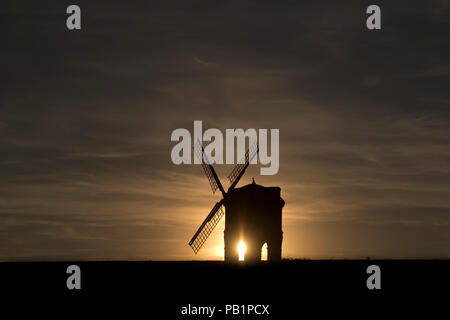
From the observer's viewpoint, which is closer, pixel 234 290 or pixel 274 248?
pixel 234 290

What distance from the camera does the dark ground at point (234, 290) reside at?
32.3 m

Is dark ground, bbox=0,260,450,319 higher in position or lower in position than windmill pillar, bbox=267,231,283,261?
lower

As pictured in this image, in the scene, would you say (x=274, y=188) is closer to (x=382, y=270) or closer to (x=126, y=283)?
(x=382, y=270)

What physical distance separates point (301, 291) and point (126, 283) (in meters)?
8.87

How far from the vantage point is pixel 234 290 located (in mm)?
34219

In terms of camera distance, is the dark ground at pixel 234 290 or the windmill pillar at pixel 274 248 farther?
the windmill pillar at pixel 274 248

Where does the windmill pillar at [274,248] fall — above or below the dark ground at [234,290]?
above

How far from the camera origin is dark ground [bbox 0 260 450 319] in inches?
1271

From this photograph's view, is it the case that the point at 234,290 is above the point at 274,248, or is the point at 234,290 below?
below

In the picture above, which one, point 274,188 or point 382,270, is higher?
point 274,188
